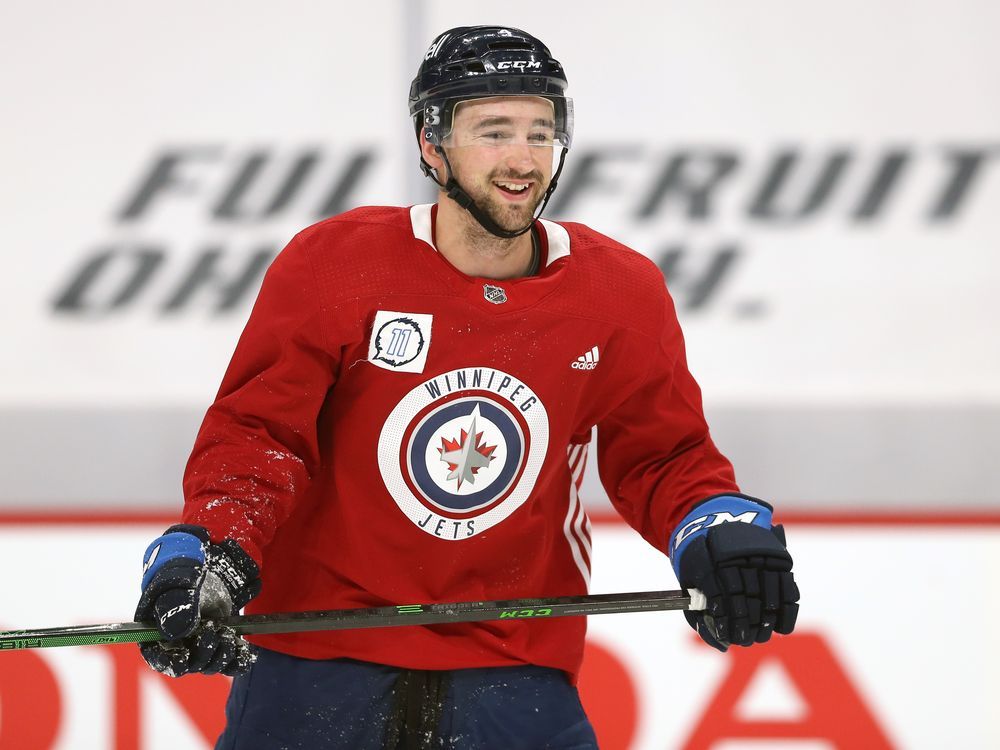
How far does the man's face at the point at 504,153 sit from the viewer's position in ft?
6.56

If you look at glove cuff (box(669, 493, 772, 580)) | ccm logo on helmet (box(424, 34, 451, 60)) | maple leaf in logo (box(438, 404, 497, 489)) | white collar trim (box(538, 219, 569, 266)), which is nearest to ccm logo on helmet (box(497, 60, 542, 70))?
ccm logo on helmet (box(424, 34, 451, 60))

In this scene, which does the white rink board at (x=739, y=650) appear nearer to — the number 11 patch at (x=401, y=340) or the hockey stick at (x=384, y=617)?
the hockey stick at (x=384, y=617)

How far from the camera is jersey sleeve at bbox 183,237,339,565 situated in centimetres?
192

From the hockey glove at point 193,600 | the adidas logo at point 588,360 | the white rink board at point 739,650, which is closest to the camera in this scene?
the hockey glove at point 193,600

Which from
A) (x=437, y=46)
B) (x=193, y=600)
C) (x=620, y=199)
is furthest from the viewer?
(x=620, y=199)

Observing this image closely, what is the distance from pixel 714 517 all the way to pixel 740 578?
0.11m

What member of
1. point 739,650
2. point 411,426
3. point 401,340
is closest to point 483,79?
point 401,340

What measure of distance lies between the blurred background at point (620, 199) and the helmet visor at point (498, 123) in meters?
1.57

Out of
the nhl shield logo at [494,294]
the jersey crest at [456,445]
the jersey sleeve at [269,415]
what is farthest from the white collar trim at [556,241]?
the jersey sleeve at [269,415]

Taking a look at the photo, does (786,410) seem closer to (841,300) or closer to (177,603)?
(841,300)

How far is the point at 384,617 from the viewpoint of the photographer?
1.91 m

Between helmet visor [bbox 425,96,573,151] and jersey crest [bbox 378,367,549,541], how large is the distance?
1.10 ft

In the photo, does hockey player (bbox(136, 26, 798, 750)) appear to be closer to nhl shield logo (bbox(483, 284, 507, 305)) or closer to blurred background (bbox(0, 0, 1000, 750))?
nhl shield logo (bbox(483, 284, 507, 305))

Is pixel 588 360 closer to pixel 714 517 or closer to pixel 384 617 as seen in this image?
pixel 714 517
